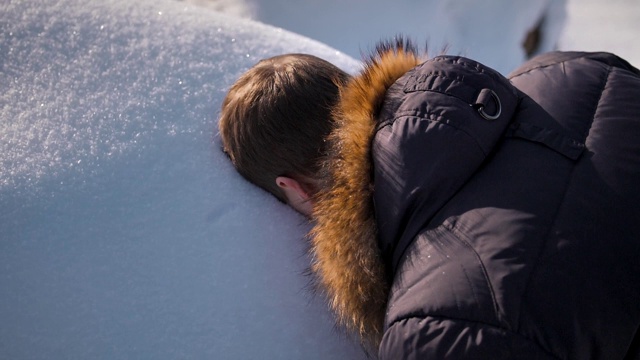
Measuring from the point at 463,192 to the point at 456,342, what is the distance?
0.68 feet

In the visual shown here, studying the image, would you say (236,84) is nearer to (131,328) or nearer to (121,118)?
(121,118)

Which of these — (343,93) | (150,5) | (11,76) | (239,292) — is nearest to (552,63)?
(343,93)

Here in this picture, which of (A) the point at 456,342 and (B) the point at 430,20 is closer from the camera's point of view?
(A) the point at 456,342

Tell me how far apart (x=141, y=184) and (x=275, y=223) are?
225 mm

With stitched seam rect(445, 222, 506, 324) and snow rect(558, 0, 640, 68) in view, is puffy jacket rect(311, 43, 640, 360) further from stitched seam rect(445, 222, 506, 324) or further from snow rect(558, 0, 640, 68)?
snow rect(558, 0, 640, 68)

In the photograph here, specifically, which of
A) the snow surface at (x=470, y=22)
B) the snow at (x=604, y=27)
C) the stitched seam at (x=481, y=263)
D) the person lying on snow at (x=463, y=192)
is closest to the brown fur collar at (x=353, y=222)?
the person lying on snow at (x=463, y=192)

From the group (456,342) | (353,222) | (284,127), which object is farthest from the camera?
(284,127)

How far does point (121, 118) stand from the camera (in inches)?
39.2

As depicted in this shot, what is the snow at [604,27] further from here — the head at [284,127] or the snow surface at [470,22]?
the head at [284,127]

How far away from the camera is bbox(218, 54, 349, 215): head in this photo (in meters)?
0.97

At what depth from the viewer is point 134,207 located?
3.09ft

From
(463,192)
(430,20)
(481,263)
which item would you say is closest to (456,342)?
(481,263)

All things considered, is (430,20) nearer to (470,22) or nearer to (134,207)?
(470,22)

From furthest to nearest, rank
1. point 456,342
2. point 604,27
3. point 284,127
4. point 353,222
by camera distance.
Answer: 1. point 604,27
2. point 284,127
3. point 353,222
4. point 456,342
